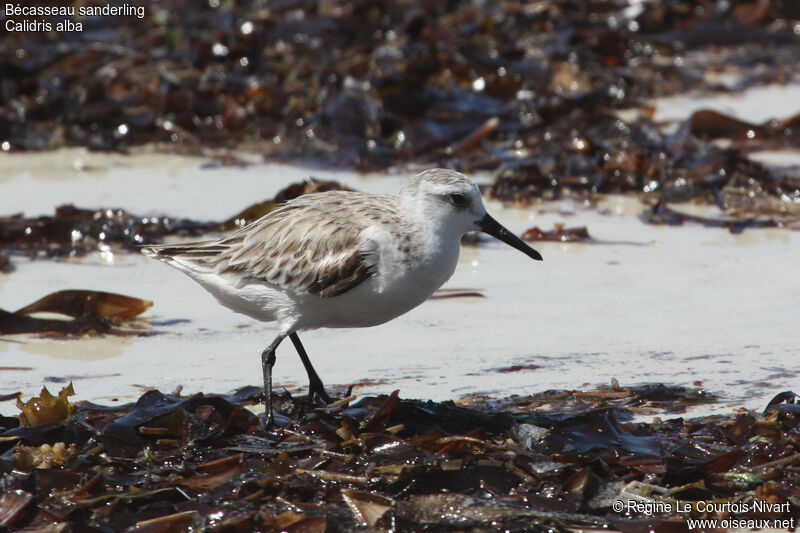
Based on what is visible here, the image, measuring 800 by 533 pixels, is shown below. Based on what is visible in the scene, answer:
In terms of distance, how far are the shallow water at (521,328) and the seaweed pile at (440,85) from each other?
775 millimetres

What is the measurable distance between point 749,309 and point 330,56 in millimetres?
5097

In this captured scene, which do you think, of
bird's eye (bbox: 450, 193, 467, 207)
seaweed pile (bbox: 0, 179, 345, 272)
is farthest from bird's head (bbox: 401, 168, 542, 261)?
seaweed pile (bbox: 0, 179, 345, 272)

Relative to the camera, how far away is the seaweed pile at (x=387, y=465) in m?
3.43

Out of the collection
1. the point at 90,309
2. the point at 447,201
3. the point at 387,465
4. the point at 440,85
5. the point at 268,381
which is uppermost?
the point at 440,85

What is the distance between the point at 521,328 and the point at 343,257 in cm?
139

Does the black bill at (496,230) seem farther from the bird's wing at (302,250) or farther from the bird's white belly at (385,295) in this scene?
the bird's wing at (302,250)

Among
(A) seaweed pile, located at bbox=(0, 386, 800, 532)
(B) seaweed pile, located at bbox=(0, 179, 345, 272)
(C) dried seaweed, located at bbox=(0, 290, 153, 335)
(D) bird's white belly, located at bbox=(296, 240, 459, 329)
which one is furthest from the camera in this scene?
(B) seaweed pile, located at bbox=(0, 179, 345, 272)

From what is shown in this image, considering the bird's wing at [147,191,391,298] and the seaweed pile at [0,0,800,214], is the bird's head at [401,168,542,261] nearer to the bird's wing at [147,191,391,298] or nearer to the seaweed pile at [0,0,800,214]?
the bird's wing at [147,191,391,298]

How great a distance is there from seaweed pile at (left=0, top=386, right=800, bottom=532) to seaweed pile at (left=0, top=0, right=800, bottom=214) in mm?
3213

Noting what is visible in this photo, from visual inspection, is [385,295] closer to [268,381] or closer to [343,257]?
[343,257]

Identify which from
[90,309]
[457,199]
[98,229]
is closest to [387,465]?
[457,199]

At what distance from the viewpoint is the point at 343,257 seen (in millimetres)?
4164

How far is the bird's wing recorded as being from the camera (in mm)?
4160

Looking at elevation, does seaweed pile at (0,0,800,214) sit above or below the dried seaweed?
above
